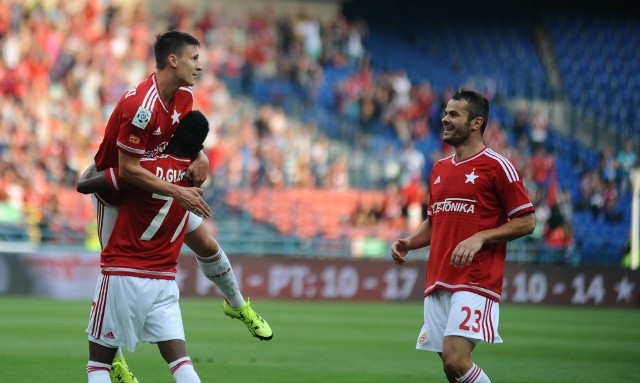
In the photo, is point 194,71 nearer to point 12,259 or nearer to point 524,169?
point 12,259

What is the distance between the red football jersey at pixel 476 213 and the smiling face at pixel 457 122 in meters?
0.17

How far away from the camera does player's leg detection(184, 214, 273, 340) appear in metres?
8.05

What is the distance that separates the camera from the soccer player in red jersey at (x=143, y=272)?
22.8 feet

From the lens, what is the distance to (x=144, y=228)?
277 inches

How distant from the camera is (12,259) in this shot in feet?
68.6

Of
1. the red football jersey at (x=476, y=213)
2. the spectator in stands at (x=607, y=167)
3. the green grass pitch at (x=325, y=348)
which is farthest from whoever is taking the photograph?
the spectator in stands at (x=607, y=167)

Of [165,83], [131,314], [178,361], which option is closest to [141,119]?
[165,83]

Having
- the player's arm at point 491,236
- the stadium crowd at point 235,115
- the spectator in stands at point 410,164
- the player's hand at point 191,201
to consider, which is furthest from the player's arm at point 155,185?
the spectator in stands at point 410,164

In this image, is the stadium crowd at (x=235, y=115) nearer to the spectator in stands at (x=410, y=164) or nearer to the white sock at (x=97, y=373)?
the spectator in stands at (x=410, y=164)

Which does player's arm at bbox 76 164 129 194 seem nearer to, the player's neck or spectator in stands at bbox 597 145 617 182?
the player's neck

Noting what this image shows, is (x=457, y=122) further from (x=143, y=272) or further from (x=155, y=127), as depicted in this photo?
(x=143, y=272)

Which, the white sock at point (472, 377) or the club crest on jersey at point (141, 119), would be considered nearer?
the club crest on jersey at point (141, 119)

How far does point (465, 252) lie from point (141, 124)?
7.03ft

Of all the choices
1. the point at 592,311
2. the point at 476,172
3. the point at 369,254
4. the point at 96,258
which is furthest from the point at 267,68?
the point at 476,172
